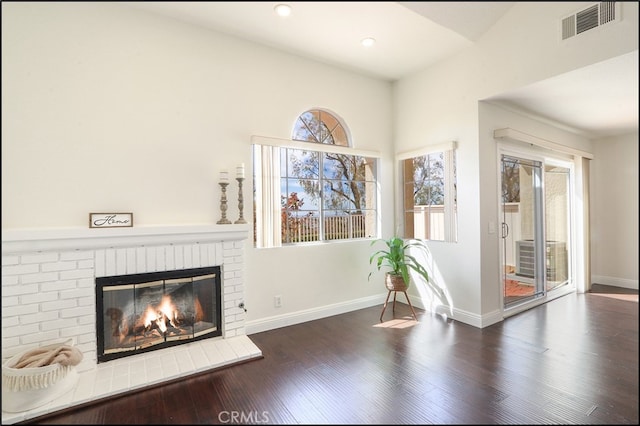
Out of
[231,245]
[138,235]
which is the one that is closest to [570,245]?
[231,245]

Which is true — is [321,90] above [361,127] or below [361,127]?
above

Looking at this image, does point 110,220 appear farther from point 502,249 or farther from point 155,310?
point 502,249

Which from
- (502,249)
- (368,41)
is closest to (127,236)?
(368,41)

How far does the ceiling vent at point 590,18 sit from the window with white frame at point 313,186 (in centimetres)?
189

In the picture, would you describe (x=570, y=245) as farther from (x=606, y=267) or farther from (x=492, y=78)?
(x=606, y=267)

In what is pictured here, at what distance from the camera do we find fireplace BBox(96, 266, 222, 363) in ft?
6.70

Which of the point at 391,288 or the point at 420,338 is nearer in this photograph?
the point at 420,338

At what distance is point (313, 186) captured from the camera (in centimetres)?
314

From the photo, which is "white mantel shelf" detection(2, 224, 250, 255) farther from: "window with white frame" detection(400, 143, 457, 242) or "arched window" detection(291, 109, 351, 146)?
"window with white frame" detection(400, 143, 457, 242)

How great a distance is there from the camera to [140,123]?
219 cm

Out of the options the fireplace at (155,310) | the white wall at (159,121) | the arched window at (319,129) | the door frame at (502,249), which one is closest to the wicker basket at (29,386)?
the fireplace at (155,310)

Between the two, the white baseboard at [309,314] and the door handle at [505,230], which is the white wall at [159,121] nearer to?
the white baseboard at [309,314]

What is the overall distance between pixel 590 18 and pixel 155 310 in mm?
3545

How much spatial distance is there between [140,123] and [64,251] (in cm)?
100
